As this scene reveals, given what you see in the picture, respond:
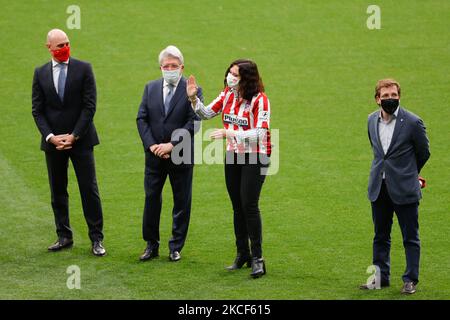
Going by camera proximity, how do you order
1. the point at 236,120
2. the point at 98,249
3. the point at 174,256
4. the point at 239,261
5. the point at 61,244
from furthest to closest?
the point at 61,244 < the point at 98,249 < the point at 174,256 < the point at 239,261 < the point at 236,120

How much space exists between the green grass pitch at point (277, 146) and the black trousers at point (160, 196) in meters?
0.24

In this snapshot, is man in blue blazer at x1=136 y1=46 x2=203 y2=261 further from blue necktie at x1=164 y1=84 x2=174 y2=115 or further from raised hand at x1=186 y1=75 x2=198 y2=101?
raised hand at x1=186 y1=75 x2=198 y2=101

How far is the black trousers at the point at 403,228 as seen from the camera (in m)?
8.14

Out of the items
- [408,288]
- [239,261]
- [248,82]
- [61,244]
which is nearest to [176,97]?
[248,82]

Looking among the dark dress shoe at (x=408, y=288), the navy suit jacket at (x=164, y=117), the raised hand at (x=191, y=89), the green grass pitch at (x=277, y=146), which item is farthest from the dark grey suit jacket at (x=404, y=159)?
the navy suit jacket at (x=164, y=117)

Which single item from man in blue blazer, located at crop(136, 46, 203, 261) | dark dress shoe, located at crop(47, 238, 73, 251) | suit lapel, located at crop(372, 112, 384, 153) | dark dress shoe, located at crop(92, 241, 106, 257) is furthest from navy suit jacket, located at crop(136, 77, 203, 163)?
suit lapel, located at crop(372, 112, 384, 153)

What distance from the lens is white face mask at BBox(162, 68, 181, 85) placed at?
8.94 meters

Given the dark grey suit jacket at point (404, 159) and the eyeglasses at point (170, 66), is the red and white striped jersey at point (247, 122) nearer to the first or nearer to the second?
the eyeglasses at point (170, 66)

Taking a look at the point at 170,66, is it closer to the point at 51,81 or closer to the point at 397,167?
the point at 51,81

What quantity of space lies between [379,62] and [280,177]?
4507 mm

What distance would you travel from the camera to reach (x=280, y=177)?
38.6ft

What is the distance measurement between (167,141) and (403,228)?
230 centimetres

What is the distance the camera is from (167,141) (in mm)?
9031

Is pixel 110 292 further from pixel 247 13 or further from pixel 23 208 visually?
pixel 247 13
